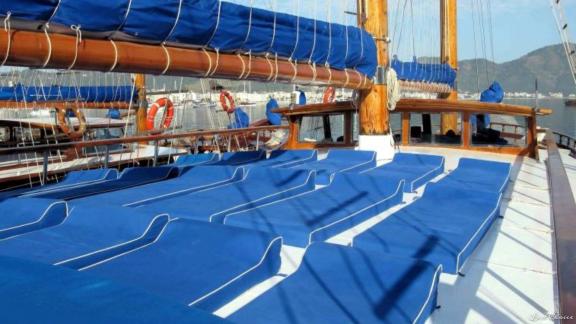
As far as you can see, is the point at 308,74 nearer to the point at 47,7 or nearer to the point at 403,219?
the point at 403,219

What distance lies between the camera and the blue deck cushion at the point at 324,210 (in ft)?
11.2

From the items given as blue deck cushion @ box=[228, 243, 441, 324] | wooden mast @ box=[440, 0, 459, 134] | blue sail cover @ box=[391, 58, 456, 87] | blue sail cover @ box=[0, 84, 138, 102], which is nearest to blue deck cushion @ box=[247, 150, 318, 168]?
blue sail cover @ box=[391, 58, 456, 87]

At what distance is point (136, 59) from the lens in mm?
3361

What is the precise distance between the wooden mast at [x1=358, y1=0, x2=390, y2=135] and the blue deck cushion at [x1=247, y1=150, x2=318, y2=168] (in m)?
0.91

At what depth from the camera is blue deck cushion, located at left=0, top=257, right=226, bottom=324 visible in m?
1.78

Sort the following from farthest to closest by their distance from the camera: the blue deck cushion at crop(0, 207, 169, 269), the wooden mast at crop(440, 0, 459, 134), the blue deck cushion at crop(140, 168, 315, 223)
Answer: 1. the wooden mast at crop(440, 0, 459, 134)
2. the blue deck cushion at crop(140, 168, 315, 223)
3. the blue deck cushion at crop(0, 207, 169, 269)

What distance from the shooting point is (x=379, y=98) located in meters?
6.93

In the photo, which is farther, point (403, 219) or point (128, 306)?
point (403, 219)

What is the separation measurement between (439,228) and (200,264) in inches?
68.6

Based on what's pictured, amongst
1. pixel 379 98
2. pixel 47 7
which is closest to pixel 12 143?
pixel 379 98

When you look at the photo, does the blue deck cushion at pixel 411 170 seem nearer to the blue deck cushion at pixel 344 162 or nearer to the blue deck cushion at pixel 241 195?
the blue deck cushion at pixel 344 162

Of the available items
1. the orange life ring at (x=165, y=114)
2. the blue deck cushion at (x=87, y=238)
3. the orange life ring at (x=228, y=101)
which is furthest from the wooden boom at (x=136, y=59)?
the orange life ring at (x=228, y=101)

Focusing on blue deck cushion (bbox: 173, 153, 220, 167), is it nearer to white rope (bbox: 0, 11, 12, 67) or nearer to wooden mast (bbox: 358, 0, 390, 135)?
wooden mast (bbox: 358, 0, 390, 135)

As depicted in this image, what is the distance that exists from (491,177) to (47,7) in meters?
4.68
